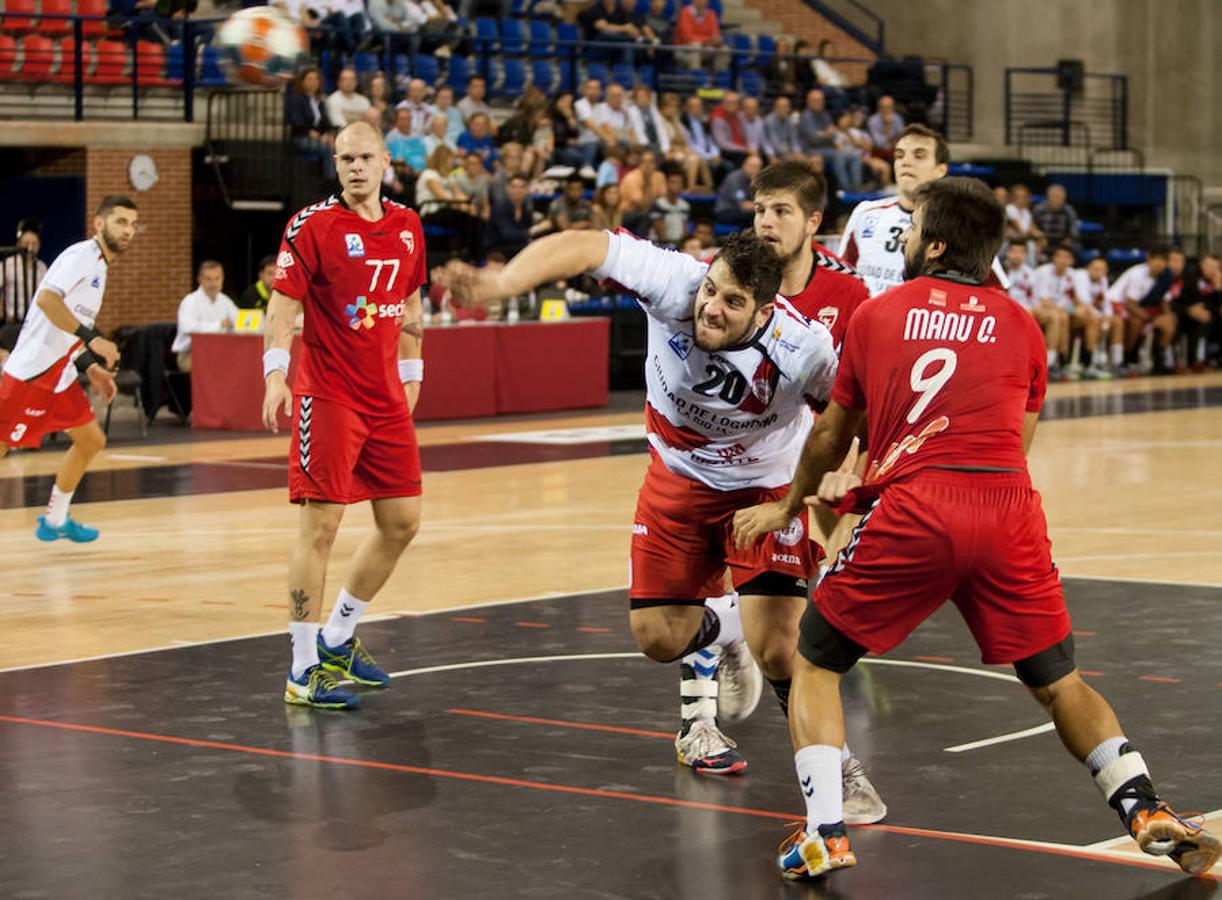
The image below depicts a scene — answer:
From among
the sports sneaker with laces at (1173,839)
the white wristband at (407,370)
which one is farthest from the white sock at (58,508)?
the sports sneaker with laces at (1173,839)

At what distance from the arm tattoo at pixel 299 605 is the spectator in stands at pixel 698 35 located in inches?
881

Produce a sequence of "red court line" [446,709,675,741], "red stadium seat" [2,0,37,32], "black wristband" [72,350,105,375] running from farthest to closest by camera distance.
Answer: "red stadium seat" [2,0,37,32], "black wristband" [72,350,105,375], "red court line" [446,709,675,741]

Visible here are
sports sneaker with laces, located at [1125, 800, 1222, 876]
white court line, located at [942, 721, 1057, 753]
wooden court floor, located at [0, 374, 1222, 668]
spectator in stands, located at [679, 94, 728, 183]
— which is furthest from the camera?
spectator in stands, located at [679, 94, 728, 183]

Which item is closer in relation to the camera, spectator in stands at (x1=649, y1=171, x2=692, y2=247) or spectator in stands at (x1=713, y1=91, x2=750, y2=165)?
spectator in stands at (x1=649, y1=171, x2=692, y2=247)

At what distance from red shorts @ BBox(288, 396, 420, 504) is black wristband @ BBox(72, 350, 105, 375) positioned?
4776 mm

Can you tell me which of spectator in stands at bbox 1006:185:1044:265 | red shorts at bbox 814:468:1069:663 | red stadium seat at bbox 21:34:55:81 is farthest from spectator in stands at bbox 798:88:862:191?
red shorts at bbox 814:468:1069:663

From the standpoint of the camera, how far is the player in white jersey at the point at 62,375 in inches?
485

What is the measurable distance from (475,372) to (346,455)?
12701mm

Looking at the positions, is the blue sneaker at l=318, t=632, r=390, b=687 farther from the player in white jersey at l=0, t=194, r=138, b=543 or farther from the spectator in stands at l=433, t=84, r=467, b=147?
the spectator in stands at l=433, t=84, r=467, b=147

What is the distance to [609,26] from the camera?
28.8 m

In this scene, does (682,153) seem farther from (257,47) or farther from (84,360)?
(84,360)

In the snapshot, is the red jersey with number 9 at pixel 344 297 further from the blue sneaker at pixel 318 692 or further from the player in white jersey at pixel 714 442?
the player in white jersey at pixel 714 442

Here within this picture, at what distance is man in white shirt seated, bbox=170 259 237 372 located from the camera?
64.7ft

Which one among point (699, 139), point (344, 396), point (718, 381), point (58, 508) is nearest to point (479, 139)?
point (699, 139)
